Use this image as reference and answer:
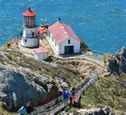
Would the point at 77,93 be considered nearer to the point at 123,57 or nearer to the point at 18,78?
the point at 18,78

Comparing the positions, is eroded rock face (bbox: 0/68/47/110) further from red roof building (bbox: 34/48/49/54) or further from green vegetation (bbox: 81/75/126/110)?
red roof building (bbox: 34/48/49/54)

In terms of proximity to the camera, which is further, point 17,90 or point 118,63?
point 118,63

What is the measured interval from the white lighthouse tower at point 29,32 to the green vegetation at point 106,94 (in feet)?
78.4

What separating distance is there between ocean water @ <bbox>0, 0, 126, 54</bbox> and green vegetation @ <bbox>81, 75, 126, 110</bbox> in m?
58.9

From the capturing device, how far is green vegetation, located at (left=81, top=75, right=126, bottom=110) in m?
50.1

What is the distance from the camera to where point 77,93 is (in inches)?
1870

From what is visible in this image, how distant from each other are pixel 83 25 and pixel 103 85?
78343 mm

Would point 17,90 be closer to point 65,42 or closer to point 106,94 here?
point 106,94

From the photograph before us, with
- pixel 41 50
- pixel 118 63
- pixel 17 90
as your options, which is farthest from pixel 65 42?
pixel 17 90

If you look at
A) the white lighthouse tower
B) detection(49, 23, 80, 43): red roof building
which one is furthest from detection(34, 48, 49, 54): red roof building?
the white lighthouse tower

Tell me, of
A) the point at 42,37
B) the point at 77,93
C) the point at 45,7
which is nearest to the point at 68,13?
the point at 45,7

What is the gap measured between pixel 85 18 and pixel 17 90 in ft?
350

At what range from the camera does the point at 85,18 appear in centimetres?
14438

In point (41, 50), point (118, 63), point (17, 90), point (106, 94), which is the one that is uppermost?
point (17, 90)
